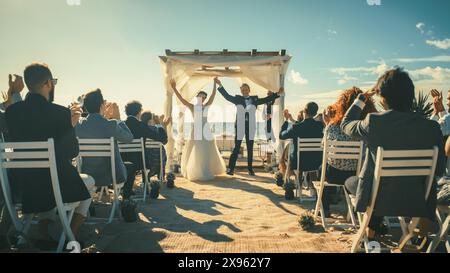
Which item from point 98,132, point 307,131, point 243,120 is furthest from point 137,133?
point 243,120

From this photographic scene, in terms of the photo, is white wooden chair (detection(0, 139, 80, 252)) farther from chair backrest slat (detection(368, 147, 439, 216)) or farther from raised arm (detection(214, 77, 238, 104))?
raised arm (detection(214, 77, 238, 104))

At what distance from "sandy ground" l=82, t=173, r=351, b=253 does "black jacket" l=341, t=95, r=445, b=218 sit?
0.82 metres

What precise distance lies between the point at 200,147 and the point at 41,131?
16.4ft

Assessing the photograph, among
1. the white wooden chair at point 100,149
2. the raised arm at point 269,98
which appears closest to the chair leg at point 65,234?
the white wooden chair at point 100,149

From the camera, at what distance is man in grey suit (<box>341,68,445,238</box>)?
248 cm

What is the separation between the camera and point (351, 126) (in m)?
2.72

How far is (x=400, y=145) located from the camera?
8.24 feet

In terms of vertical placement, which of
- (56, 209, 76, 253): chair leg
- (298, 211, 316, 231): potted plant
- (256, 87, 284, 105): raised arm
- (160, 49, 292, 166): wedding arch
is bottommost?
(298, 211, 316, 231): potted plant

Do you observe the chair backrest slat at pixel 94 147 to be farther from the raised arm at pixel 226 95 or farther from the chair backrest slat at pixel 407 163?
the raised arm at pixel 226 95

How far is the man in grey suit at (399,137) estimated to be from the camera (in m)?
2.48

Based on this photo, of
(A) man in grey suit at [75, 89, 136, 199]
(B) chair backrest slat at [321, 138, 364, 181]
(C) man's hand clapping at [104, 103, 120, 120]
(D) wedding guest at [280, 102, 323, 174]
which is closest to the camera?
(B) chair backrest slat at [321, 138, 364, 181]

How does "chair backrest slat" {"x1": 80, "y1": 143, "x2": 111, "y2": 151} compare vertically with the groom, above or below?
below

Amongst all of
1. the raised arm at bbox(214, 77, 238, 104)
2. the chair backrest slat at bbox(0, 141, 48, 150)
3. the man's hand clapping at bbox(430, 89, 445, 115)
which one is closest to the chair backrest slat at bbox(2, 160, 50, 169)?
the chair backrest slat at bbox(0, 141, 48, 150)
